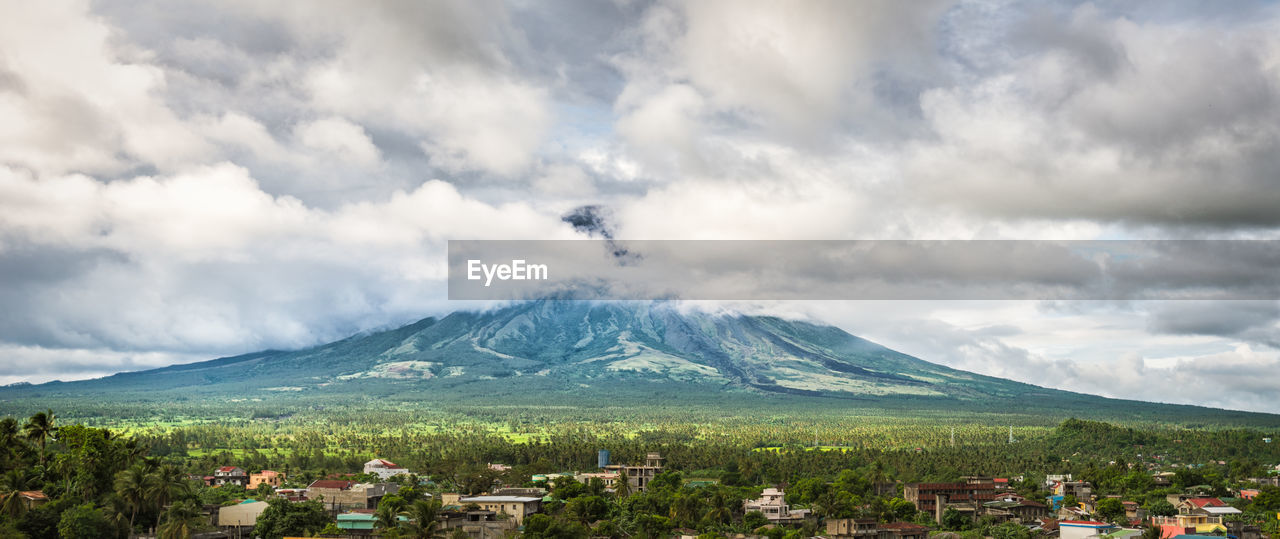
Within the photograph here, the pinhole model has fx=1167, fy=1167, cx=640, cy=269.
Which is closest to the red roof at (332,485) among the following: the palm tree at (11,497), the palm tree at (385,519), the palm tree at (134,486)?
the palm tree at (385,519)

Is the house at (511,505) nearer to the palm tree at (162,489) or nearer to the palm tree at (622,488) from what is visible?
the palm tree at (622,488)

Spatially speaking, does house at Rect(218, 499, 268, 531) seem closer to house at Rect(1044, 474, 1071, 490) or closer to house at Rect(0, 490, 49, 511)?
house at Rect(0, 490, 49, 511)

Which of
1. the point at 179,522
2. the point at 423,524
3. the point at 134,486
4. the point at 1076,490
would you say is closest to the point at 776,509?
the point at 423,524

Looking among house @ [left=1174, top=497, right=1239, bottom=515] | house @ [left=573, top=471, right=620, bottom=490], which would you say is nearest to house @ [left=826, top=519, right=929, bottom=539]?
house @ [left=573, top=471, right=620, bottom=490]

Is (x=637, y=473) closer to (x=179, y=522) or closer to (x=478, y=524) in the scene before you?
(x=478, y=524)

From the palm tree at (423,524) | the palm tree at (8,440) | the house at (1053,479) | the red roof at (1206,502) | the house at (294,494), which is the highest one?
the palm tree at (8,440)

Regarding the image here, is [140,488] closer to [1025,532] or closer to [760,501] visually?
[760,501]

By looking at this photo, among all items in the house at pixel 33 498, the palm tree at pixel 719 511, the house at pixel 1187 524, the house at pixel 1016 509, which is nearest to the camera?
the house at pixel 33 498
